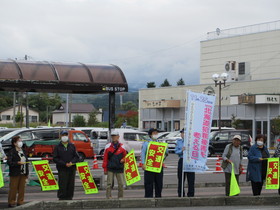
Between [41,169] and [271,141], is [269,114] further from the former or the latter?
[41,169]

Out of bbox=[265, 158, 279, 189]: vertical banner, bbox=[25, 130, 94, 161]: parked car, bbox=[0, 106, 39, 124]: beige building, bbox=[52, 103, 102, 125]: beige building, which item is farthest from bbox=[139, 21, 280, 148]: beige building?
bbox=[0, 106, 39, 124]: beige building

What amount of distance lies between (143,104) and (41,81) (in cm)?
4475

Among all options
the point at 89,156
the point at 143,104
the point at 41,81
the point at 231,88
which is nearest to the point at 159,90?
the point at 143,104

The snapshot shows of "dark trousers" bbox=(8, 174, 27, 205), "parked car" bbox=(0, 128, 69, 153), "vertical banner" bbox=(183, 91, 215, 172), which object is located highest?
"vertical banner" bbox=(183, 91, 215, 172)

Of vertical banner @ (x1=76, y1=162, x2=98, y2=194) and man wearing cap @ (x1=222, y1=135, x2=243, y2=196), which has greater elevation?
man wearing cap @ (x1=222, y1=135, x2=243, y2=196)

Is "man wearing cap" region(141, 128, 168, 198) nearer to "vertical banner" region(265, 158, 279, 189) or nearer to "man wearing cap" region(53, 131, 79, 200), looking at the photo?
"man wearing cap" region(53, 131, 79, 200)

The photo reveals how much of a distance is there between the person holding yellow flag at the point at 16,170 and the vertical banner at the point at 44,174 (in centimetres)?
106

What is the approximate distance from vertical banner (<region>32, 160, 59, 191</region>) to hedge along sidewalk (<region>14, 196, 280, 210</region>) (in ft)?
5.24

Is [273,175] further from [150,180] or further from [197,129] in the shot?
[150,180]

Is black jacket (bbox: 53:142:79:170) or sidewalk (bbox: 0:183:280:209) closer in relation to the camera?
sidewalk (bbox: 0:183:280:209)

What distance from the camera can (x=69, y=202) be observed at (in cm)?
1259

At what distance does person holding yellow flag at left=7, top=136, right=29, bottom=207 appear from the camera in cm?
1262

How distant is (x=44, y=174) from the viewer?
13961mm

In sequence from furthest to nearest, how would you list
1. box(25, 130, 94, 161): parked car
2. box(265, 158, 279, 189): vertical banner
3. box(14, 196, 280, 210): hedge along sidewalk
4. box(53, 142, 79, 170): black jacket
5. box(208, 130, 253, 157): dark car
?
1. box(208, 130, 253, 157): dark car
2. box(25, 130, 94, 161): parked car
3. box(265, 158, 279, 189): vertical banner
4. box(53, 142, 79, 170): black jacket
5. box(14, 196, 280, 210): hedge along sidewalk
